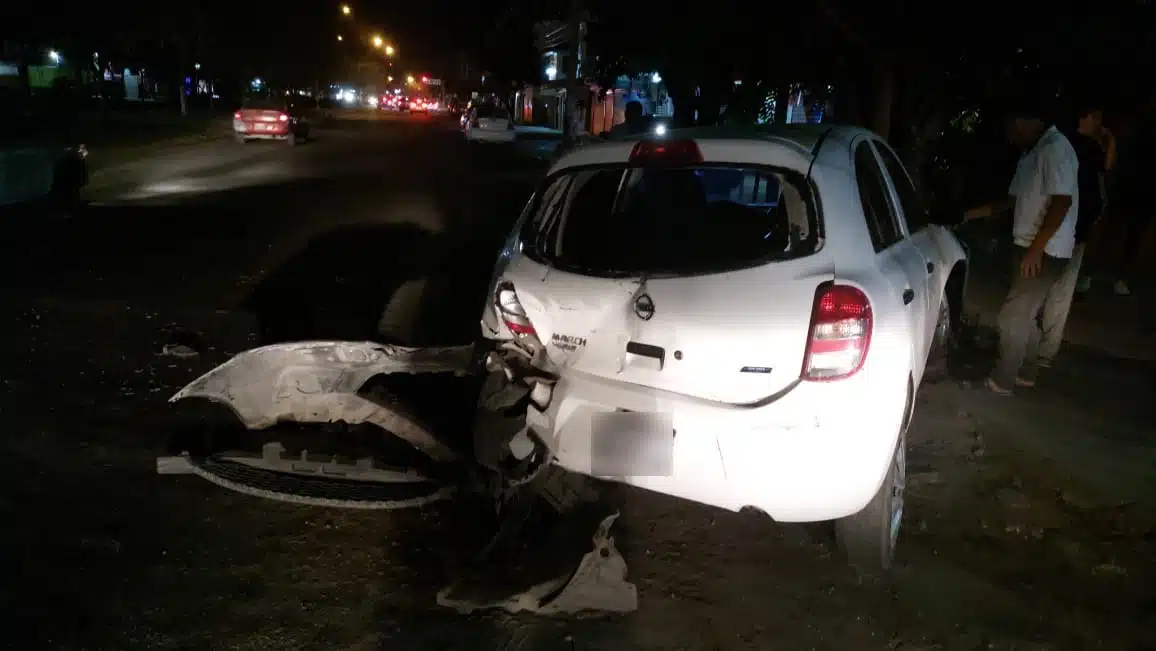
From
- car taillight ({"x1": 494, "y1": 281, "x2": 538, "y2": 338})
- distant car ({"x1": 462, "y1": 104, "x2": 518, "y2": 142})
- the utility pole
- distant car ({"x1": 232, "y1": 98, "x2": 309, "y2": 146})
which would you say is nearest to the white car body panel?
car taillight ({"x1": 494, "y1": 281, "x2": 538, "y2": 338})

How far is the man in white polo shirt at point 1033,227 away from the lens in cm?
571

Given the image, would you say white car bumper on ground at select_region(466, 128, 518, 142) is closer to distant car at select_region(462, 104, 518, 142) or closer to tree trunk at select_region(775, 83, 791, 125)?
distant car at select_region(462, 104, 518, 142)

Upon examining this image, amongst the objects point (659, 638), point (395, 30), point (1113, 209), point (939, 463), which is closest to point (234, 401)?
point (659, 638)

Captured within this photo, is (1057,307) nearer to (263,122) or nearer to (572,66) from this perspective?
(572,66)

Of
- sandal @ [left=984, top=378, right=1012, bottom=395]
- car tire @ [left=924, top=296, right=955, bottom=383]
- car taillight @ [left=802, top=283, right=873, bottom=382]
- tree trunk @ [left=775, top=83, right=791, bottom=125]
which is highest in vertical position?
tree trunk @ [left=775, top=83, right=791, bottom=125]

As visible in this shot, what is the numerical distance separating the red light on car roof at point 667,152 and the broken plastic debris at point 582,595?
1.52 metres

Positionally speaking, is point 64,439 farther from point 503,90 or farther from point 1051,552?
point 503,90

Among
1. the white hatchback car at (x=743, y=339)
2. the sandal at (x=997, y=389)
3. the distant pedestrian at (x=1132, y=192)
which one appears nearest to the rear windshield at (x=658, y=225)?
the white hatchback car at (x=743, y=339)

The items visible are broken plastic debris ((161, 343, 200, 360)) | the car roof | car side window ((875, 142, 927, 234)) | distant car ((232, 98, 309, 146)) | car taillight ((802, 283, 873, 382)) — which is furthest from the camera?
distant car ((232, 98, 309, 146))

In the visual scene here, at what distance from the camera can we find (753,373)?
11.5 ft

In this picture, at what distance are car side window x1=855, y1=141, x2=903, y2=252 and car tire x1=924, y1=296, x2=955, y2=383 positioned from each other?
173cm

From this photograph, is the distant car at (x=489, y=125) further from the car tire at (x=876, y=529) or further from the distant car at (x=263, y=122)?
the car tire at (x=876, y=529)

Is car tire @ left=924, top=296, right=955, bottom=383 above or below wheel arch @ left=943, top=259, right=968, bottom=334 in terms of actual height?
below

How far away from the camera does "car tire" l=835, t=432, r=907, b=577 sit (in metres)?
3.86
